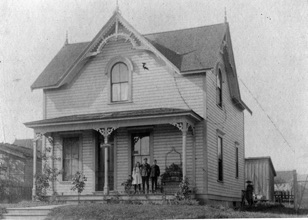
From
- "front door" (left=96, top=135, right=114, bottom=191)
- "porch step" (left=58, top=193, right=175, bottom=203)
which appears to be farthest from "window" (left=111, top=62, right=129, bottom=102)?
"porch step" (left=58, top=193, right=175, bottom=203)

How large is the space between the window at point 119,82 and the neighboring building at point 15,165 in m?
9.26

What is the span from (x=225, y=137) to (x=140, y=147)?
467cm

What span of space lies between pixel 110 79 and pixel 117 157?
11.6 feet

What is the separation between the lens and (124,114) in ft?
63.7

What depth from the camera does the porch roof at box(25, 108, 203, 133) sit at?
735 inches

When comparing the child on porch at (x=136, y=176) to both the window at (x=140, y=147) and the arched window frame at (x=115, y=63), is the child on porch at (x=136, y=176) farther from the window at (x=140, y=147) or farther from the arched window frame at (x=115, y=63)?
the arched window frame at (x=115, y=63)

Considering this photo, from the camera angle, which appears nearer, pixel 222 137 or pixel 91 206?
pixel 91 206

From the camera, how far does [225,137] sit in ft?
75.9

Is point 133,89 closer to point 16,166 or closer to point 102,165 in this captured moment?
point 102,165

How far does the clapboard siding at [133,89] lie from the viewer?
20203 millimetres

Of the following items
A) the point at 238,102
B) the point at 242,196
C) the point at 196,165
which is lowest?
the point at 242,196

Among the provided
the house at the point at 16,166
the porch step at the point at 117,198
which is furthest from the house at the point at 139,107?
the house at the point at 16,166

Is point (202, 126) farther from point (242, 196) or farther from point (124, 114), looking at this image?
point (242, 196)

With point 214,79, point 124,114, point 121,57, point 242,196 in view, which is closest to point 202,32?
point 214,79
